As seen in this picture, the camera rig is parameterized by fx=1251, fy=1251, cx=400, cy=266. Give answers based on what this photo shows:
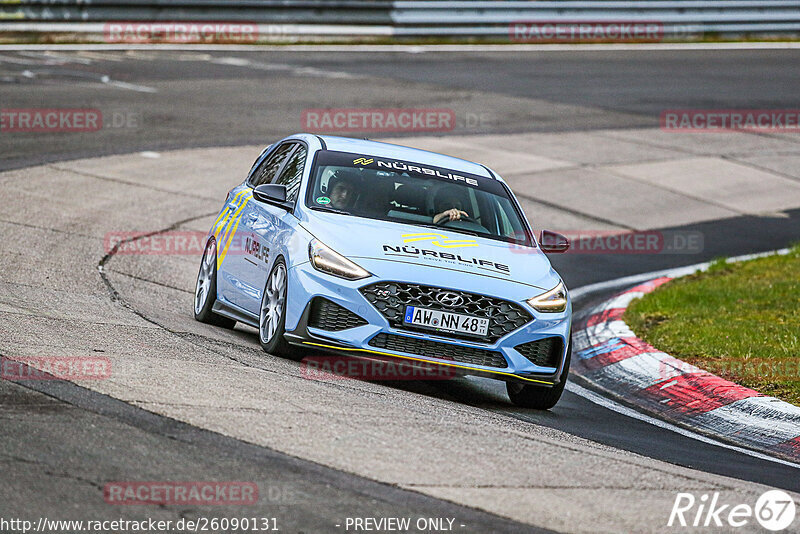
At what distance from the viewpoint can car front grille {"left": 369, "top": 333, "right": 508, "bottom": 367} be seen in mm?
8242

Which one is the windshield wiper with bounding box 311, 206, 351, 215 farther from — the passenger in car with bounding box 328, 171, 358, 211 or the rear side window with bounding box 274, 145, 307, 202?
the rear side window with bounding box 274, 145, 307, 202

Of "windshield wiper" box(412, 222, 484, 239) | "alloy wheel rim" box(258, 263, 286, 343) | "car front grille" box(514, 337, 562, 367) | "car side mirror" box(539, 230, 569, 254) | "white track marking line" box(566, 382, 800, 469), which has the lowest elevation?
"white track marking line" box(566, 382, 800, 469)

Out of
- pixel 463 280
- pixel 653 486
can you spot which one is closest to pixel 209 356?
pixel 463 280

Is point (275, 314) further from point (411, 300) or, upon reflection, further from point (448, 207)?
point (448, 207)

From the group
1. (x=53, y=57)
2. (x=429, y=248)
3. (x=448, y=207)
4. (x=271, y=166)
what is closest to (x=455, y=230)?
(x=448, y=207)

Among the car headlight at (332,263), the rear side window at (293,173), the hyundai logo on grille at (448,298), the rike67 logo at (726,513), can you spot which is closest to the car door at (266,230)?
the rear side window at (293,173)

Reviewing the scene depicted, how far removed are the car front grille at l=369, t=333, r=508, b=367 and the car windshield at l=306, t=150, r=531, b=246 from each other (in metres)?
1.23

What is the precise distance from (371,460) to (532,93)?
21.3 meters

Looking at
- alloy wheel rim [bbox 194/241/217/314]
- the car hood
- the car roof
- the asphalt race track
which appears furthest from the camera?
alloy wheel rim [bbox 194/241/217/314]

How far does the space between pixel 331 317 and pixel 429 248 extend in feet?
2.94

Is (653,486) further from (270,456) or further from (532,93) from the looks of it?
(532,93)

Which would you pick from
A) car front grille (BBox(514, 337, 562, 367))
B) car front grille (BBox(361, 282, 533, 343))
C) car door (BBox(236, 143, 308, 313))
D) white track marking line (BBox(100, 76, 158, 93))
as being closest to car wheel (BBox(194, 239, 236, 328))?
car door (BBox(236, 143, 308, 313))

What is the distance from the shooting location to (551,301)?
8688 mm

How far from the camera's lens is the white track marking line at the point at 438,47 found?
28.9m
